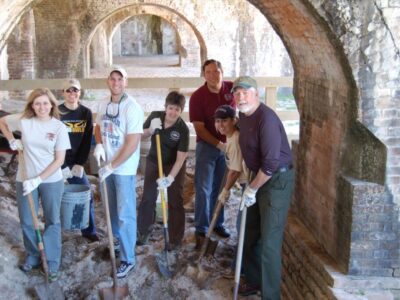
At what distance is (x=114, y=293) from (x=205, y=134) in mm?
1711

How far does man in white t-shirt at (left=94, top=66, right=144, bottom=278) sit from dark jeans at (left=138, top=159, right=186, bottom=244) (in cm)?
42

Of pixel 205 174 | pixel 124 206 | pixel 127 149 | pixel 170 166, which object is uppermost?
pixel 127 149

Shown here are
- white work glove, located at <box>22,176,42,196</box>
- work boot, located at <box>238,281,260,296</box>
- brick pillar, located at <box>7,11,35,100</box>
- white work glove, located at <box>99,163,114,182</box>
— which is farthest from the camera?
brick pillar, located at <box>7,11,35,100</box>

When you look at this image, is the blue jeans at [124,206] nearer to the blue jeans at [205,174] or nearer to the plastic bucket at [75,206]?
the plastic bucket at [75,206]

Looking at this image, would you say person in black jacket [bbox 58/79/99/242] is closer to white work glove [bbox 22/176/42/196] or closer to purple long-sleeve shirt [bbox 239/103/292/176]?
white work glove [bbox 22/176/42/196]

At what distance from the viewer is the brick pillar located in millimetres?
12719

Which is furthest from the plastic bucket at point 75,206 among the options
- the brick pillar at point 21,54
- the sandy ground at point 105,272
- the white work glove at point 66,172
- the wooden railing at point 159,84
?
the brick pillar at point 21,54

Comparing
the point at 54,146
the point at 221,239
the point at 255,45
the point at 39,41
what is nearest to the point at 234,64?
the point at 255,45

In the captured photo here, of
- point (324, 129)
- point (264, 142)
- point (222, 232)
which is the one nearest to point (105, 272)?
point (222, 232)

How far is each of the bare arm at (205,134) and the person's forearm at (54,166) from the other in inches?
54.0

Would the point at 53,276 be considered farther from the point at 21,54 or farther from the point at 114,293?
the point at 21,54

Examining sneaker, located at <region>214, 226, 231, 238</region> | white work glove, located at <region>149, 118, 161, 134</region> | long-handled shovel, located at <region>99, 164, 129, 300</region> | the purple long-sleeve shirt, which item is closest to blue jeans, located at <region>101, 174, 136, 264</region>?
long-handled shovel, located at <region>99, 164, 129, 300</region>

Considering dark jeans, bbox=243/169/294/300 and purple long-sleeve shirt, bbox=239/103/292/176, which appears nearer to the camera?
purple long-sleeve shirt, bbox=239/103/292/176

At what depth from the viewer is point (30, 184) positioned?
4086mm
